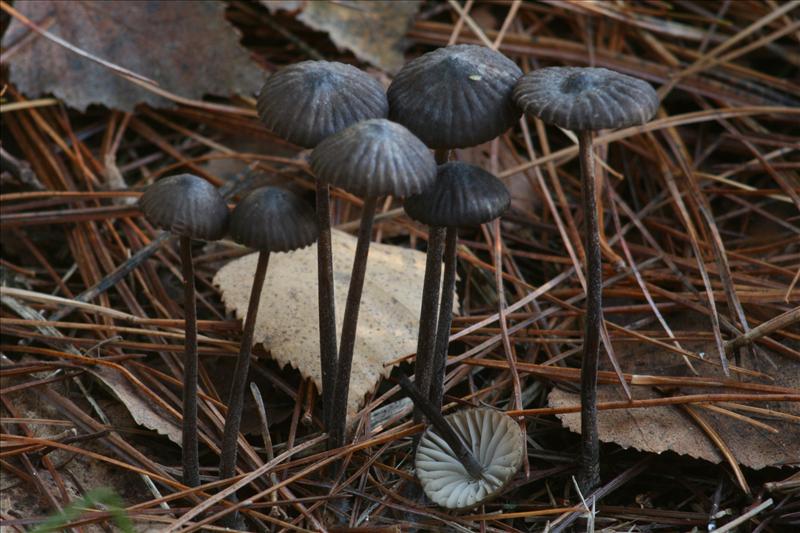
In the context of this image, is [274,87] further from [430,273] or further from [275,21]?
[275,21]

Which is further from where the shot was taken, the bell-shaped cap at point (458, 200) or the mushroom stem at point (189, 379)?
the mushroom stem at point (189, 379)

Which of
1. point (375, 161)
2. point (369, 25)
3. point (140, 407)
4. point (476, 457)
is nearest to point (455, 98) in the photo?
point (375, 161)

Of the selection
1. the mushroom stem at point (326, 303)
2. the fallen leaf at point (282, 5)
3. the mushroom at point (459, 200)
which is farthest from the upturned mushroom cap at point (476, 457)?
the fallen leaf at point (282, 5)

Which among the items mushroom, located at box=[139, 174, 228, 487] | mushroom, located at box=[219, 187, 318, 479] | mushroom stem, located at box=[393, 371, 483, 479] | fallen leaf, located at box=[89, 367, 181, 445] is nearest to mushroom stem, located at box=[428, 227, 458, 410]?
mushroom stem, located at box=[393, 371, 483, 479]

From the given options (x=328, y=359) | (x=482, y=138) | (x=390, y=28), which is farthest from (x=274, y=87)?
(x=390, y=28)

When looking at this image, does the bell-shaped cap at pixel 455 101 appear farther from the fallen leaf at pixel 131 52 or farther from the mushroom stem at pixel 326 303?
the fallen leaf at pixel 131 52

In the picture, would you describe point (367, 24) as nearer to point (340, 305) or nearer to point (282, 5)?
point (282, 5)

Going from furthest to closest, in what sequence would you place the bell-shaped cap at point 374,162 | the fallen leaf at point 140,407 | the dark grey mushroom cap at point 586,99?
the fallen leaf at point 140,407 < the dark grey mushroom cap at point 586,99 < the bell-shaped cap at point 374,162
